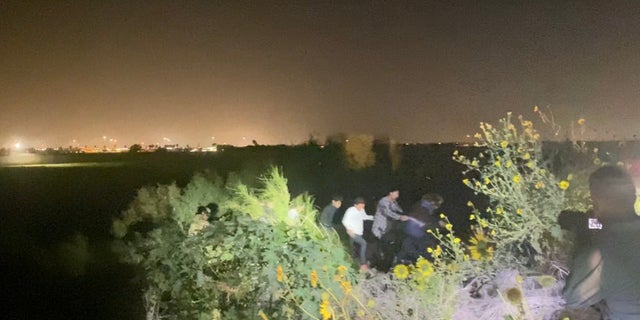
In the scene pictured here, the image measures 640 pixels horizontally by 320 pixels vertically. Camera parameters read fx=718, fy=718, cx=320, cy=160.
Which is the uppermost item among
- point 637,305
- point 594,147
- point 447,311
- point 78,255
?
point 594,147

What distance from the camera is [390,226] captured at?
12422mm

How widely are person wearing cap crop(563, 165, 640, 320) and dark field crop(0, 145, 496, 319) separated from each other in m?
5.08

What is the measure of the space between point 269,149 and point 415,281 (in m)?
24.7

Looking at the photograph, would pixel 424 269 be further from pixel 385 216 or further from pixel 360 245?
pixel 385 216

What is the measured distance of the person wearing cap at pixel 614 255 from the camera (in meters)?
3.62

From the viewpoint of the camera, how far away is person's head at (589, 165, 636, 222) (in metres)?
3.65

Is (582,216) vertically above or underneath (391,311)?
above

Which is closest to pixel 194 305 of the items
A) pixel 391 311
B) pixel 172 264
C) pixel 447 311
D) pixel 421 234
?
pixel 172 264

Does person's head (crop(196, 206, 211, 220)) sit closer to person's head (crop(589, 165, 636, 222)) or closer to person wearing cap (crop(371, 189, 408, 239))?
person's head (crop(589, 165, 636, 222))

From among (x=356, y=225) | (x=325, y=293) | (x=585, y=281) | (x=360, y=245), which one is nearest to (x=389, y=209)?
(x=356, y=225)

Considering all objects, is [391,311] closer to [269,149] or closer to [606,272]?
[606,272]

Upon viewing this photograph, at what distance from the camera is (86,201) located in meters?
25.2

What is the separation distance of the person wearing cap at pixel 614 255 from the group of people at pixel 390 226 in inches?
263

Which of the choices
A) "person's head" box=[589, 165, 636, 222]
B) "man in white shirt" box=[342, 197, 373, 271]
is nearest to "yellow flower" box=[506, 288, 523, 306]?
"person's head" box=[589, 165, 636, 222]
